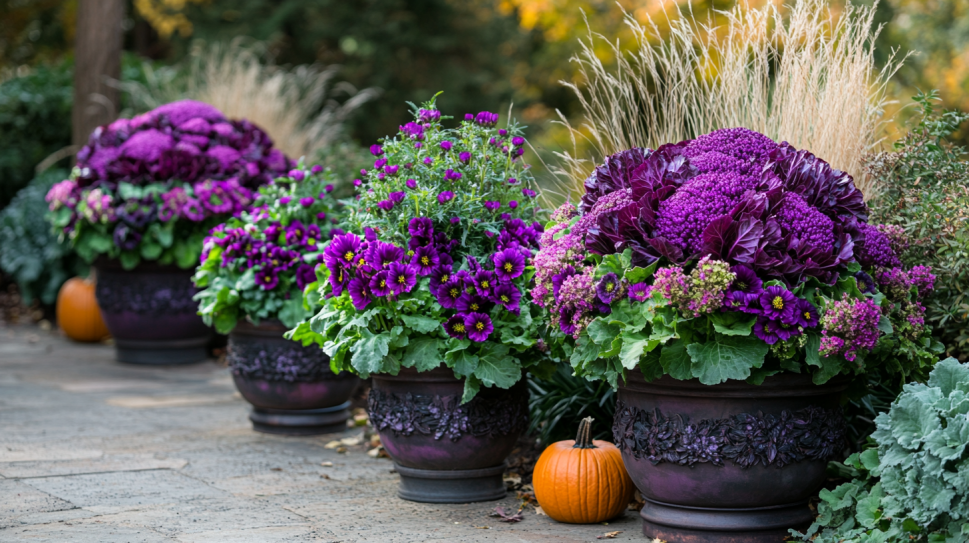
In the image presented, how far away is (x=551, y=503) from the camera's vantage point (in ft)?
10.6

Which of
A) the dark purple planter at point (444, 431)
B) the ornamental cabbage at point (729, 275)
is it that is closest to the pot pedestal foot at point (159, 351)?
the dark purple planter at point (444, 431)

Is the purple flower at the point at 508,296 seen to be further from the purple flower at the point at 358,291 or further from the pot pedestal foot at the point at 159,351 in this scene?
the pot pedestal foot at the point at 159,351

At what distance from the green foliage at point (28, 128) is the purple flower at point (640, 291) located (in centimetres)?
880

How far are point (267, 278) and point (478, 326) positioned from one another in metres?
1.50

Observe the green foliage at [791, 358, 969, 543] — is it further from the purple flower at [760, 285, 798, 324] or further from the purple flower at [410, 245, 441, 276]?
the purple flower at [410, 245, 441, 276]

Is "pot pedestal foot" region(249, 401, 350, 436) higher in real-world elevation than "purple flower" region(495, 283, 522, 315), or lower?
lower

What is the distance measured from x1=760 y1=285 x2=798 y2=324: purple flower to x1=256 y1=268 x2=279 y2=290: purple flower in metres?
2.48

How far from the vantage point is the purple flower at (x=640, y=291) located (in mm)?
2750

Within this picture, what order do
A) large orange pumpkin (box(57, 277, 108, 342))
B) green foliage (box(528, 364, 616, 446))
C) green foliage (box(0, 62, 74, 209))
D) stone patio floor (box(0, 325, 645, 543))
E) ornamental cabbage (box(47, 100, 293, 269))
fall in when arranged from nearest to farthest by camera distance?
stone patio floor (box(0, 325, 645, 543)) → green foliage (box(528, 364, 616, 446)) → ornamental cabbage (box(47, 100, 293, 269)) → large orange pumpkin (box(57, 277, 108, 342)) → green foliage (box(0, 62, 74, 209))

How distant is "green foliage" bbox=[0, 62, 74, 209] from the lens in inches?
391

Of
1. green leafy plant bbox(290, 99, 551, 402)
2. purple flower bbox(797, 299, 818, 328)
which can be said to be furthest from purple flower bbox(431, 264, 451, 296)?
purple flower bbox(797, 299, 818, 328)

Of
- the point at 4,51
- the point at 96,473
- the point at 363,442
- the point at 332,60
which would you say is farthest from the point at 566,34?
the point at 96,473

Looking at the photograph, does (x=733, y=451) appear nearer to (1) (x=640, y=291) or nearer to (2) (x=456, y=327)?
(1) (x=640, y=291)

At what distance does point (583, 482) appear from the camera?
125 inches
